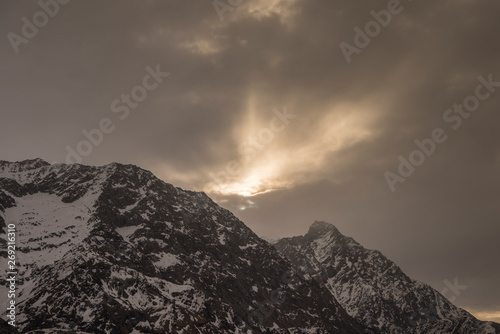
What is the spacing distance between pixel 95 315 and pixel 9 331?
2672 inches

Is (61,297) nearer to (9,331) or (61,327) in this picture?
(61,327)

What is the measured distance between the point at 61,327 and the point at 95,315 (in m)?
15.1

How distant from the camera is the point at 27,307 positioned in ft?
639

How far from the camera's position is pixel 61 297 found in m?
198

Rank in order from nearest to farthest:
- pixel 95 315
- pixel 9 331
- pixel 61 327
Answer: pixel 9 331 → pixel 61 327 → pixel 95 315

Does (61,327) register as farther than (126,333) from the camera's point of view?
No

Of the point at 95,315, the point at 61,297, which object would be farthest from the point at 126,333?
the point at 61,297

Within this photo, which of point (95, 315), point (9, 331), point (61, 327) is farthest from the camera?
point (95, 315)

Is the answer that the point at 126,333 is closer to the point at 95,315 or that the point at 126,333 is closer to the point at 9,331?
the point at 95,315

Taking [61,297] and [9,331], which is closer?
[9,331]

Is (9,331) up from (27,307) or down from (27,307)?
down

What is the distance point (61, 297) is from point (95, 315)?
A: 1747 cm

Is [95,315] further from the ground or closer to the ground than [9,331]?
further from the ground

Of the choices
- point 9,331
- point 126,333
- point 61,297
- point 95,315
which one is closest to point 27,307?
point 61,297
